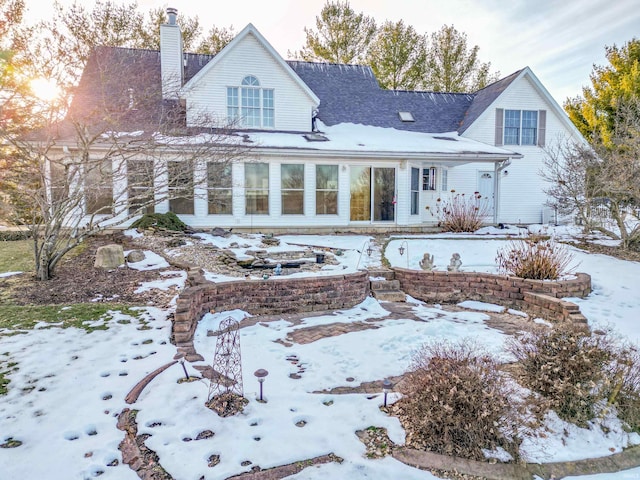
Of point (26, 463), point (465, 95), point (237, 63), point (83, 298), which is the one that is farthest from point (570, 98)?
point (26, 463)

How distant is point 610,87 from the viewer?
19047 mm

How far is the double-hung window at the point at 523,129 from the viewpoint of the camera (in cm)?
1579

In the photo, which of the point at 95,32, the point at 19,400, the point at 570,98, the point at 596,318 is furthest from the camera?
the point at 570,98

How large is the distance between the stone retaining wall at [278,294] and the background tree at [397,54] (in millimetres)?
21227

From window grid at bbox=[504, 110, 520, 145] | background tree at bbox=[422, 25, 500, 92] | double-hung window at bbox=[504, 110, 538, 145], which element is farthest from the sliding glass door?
background tree at bbox=[422, 25, 500, 92]

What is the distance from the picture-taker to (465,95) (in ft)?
58.5

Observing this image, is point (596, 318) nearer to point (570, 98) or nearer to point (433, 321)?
point (433, 321)

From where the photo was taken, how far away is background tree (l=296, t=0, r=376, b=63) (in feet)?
77.5

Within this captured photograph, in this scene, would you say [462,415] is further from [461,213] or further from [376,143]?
[461,213]

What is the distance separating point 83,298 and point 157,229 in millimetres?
5021

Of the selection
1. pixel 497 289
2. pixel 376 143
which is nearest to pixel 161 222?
pixel 376 143

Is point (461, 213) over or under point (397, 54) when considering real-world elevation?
under

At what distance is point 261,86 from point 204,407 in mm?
Answer: 12386

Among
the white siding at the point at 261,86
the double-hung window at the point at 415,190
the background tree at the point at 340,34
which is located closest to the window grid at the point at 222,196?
the white siding at the point at 261,86
